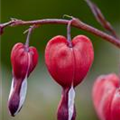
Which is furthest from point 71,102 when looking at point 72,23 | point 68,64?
point 72,23

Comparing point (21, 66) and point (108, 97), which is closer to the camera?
point (21, 66)

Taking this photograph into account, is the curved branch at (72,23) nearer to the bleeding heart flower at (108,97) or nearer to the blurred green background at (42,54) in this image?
the bleeding heart flower at (108,97)

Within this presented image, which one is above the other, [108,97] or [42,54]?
[42,54]

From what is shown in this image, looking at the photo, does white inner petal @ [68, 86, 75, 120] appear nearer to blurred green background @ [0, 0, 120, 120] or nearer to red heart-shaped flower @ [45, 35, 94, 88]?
red heart-shaped flower @ [45, 35, 94, 88]

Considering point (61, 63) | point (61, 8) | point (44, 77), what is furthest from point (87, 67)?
point (61, 8)

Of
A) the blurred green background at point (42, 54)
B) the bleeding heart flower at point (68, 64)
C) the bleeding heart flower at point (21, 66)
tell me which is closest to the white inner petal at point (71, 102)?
the bleeding heart flower at point (68, 64)

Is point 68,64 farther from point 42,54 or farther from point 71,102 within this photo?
point 42,54

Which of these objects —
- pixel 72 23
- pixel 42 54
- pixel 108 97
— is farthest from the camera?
pixel 42 54
